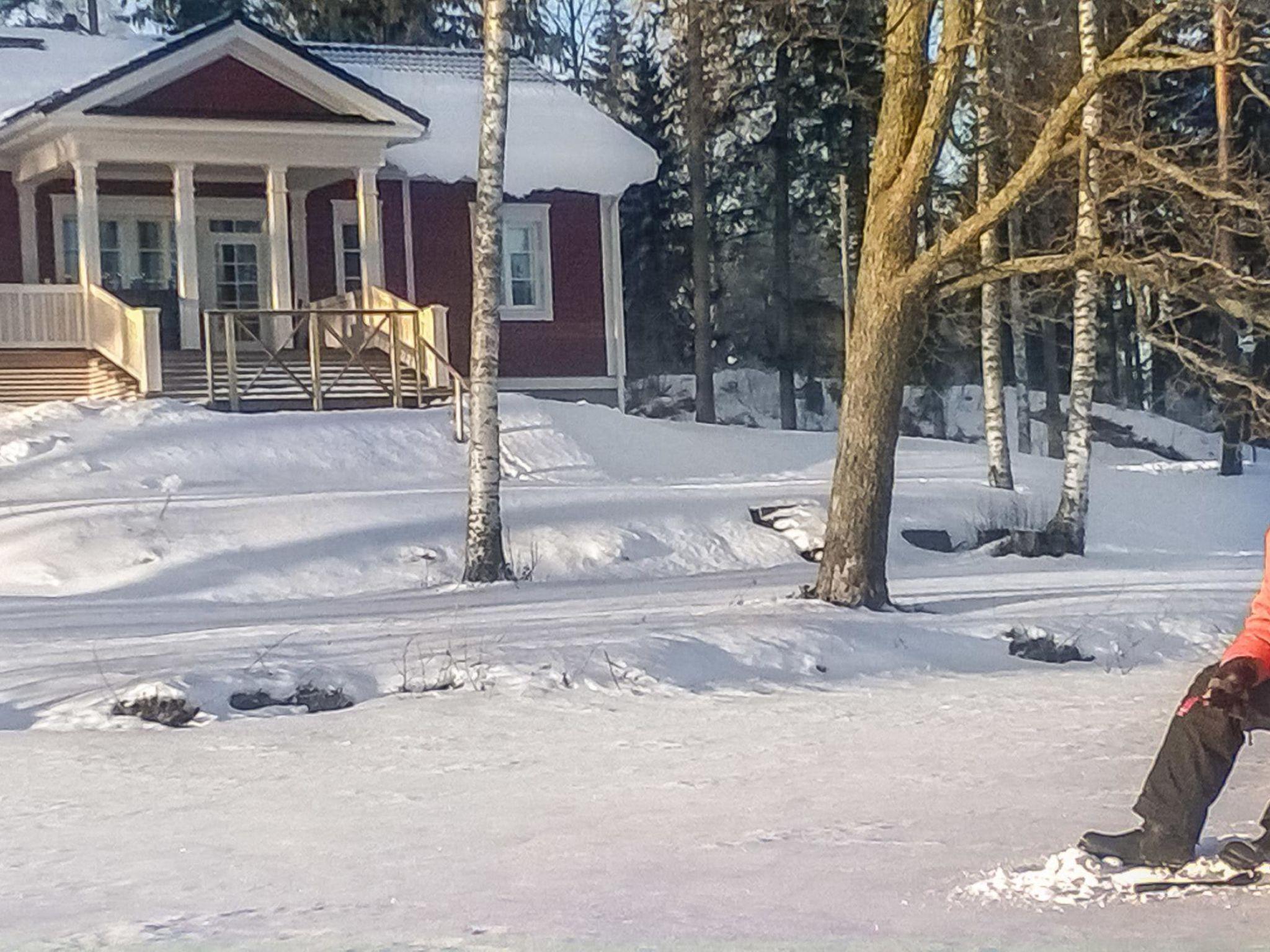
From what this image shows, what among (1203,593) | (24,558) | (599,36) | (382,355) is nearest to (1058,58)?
(1203,593)

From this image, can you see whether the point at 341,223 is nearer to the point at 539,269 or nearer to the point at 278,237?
the point at 539,269

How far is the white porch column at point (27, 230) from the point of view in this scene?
27078 mm

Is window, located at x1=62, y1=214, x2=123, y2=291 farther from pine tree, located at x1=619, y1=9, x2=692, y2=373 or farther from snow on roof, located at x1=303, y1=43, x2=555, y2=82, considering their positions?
pine tree, located at x1=619, y1=9, x2=692, y2=373

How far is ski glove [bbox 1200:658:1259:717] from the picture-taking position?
5465mm

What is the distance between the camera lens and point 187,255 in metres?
24.9

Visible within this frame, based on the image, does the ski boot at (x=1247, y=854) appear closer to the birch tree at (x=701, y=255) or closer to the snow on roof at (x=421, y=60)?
the snow on roof at (x=421, y=60)

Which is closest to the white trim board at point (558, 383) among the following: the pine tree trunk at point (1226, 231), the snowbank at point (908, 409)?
A: the pine tree trunk at point (1226, 231)

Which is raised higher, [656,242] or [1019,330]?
[656,242]

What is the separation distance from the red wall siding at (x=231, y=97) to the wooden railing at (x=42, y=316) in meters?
2.88

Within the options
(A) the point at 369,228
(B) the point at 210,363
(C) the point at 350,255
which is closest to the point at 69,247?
(C) the point at 350,255

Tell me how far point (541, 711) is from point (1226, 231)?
28.8 ft

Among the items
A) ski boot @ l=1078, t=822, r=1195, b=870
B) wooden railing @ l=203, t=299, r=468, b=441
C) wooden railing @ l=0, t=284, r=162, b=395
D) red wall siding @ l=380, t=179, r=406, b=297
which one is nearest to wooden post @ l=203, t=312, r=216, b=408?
wooden railing @ l=203, t=299, r=468, b=441

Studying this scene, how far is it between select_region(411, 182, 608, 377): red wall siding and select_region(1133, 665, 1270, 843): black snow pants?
2424cm

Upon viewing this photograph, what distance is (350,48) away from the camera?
1316 inches
